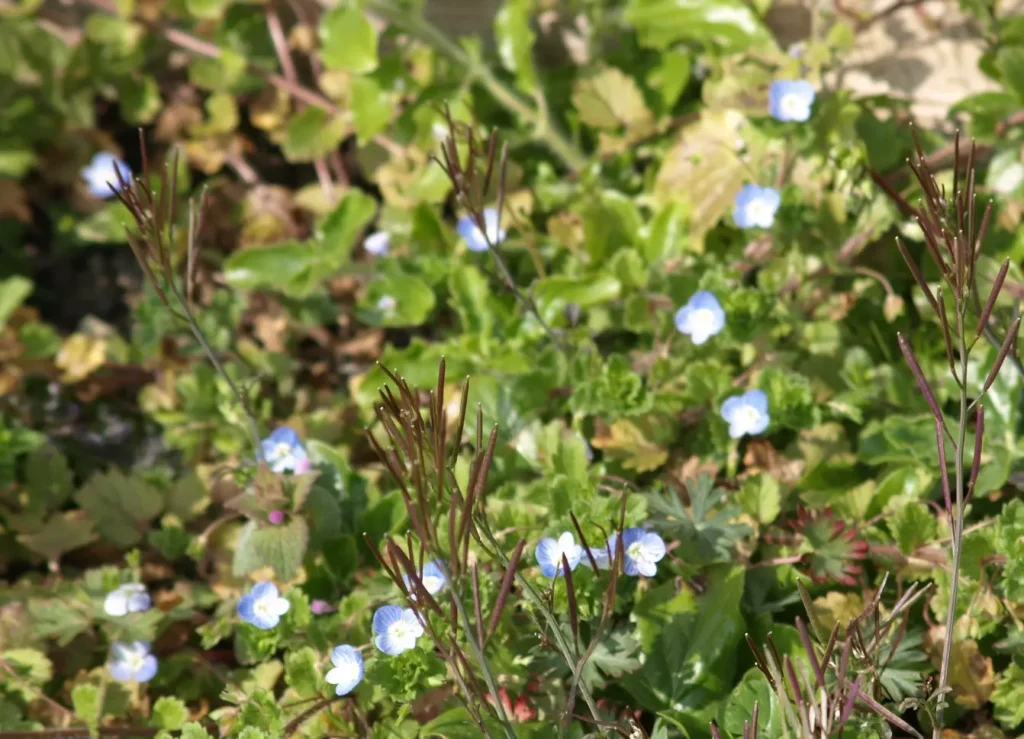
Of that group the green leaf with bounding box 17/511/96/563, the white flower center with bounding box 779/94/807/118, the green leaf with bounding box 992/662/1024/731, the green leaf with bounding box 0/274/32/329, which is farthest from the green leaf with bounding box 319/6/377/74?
the green leaf with bounding box 992/662/1024/731

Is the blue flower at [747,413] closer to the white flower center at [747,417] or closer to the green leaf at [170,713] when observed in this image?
the white flower center at [747,417]

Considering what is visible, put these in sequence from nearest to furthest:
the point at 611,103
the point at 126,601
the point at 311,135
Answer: the point at 126,601 → the point at 611,103 → the point at 311,135

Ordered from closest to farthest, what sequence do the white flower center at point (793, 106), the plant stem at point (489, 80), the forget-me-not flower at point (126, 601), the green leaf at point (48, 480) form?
the forget-me-not flower at point (126, 601)
the white flower center at point (793, 106)
the green leaf at point (48, 480)
the plant stem at point (489, 80)

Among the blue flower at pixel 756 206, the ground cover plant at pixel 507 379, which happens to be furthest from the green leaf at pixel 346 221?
the blue flower at pixel 756 206

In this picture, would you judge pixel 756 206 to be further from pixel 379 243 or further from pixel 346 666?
pixel 346 666

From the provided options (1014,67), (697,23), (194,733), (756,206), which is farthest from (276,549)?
(1014,67)

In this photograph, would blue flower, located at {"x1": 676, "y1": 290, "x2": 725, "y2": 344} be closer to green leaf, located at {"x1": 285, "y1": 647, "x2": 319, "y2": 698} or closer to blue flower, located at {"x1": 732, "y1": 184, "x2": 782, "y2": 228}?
blue flower, located at {"x1": 732, "y1": 184, "x2": 782, "y2": 228}
